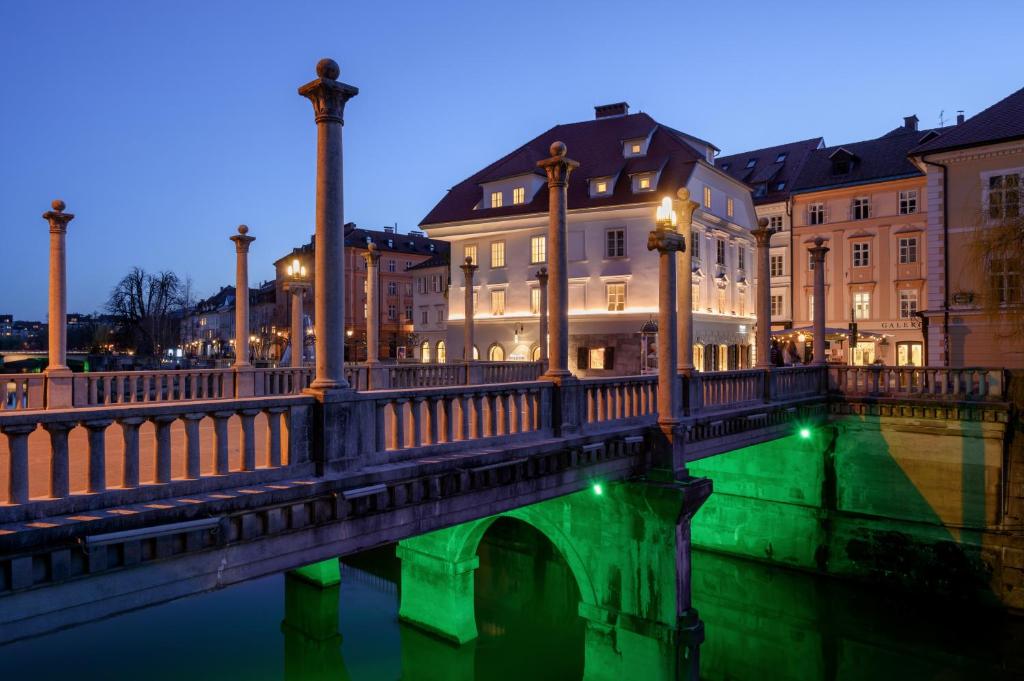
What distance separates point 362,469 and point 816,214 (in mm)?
43717

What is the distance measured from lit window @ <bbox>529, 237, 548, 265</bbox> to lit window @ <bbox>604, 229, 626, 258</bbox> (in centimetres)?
347

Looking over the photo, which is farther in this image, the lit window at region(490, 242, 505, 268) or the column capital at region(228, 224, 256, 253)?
the lit window at region(490, 242, 505, 268)

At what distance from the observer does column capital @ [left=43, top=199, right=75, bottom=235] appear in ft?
45.9

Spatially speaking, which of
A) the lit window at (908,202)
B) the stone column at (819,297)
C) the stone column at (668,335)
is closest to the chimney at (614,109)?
the lit window at (908,202)

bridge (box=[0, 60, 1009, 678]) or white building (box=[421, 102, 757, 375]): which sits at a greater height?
white building (box=[421, 102, 757, 375])

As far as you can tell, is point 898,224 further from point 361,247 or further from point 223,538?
point 361,247

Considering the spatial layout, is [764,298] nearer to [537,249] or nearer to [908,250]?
[537,249]

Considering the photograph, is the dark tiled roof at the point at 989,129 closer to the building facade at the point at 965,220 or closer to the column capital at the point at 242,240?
the building facade at the point at 965,220

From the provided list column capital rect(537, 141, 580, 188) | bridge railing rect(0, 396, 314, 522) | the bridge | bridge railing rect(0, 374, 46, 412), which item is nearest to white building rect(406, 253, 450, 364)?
the bridge

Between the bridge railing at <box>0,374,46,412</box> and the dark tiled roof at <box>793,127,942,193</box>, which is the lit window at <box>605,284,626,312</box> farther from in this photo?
the bridge railing at <box>0,374,46,412</box>

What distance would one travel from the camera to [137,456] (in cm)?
586

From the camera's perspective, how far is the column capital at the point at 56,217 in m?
14.0

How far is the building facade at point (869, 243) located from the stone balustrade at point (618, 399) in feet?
99.2

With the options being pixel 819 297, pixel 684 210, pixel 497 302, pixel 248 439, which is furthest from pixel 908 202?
pixel 248 439
